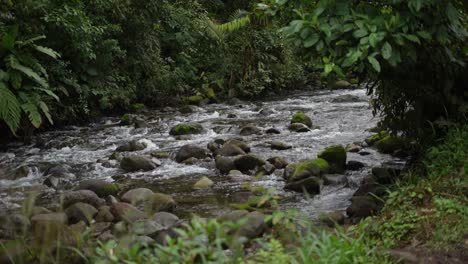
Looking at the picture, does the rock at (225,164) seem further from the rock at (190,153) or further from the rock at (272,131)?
the rock at (272,131)

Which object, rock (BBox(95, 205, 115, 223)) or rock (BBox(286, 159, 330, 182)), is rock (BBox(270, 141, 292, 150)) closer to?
rock (BBox(286, 159, 330, 182))

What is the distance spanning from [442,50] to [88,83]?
28.3 ft

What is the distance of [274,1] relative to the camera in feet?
18.2

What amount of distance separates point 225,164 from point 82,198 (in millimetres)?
2257

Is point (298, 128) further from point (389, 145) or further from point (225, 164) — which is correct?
point (225, 164)

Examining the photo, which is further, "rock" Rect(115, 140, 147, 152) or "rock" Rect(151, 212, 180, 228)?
"rock" Rect(115, 140, 147, 152)

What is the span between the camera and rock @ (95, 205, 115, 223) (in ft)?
18.9

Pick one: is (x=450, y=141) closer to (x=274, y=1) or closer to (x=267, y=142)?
(x=274, y=1)

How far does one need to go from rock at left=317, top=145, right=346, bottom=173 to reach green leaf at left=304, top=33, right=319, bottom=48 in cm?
288

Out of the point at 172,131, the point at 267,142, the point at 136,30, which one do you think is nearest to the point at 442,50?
the point at 267,142

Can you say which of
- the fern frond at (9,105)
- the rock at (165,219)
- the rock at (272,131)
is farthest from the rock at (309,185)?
the rock at (272,131)

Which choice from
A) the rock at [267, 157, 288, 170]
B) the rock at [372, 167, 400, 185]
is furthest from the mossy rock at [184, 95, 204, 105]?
the rock at [372, 167, 400, 185]

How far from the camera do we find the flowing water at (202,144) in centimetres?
654

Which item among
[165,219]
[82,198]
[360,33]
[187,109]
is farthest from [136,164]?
[187,109]
